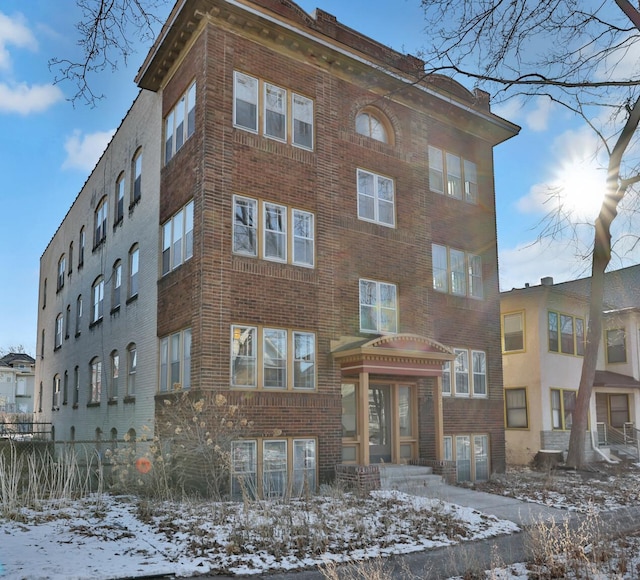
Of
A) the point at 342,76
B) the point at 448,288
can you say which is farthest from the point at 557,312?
the point at 342,76

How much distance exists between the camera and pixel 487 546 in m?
10.4

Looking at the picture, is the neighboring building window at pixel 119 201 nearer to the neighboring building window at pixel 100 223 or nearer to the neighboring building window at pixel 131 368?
the neighboring building window at pixel 100 223

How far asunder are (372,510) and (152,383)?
24.5 feet

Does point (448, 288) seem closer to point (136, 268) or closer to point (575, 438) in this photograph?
point (575, 438)

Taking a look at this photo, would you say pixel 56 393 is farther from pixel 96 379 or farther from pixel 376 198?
pixel 376 198

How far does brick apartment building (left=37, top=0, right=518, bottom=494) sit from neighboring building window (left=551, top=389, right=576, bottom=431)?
504 cm

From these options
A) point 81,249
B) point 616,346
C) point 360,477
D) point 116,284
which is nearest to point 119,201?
point 116,284

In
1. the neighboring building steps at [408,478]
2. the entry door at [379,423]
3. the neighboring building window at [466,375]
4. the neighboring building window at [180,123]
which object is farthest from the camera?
the neighboring building window at [466,375]

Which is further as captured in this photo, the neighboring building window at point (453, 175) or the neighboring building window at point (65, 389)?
the neighboring building window at point (65, 389)

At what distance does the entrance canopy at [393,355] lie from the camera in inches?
616

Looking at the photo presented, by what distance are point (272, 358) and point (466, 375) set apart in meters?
7.22

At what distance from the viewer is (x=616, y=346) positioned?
2945cm

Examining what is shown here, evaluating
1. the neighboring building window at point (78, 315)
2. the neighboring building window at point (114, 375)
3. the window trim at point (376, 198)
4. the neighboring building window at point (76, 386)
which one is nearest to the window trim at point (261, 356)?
the window trim at point (376, 198)

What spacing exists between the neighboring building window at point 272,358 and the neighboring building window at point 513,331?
11733mm
